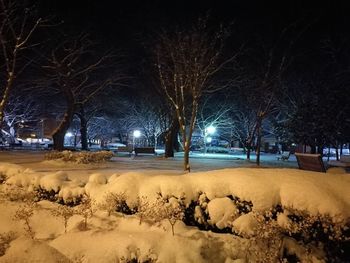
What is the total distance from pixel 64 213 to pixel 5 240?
126 centimetres

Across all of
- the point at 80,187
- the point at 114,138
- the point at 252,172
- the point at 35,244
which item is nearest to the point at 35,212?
the point at 80,187

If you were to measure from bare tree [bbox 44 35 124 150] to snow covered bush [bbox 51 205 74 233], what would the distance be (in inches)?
725

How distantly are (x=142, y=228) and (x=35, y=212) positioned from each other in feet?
9.27

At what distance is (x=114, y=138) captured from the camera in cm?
6769

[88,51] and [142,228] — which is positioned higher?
[88,51]

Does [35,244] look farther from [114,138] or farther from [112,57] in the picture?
[114,138]

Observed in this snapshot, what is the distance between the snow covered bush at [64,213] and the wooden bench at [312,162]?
6.47 metres

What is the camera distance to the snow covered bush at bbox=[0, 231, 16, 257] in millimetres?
Answer: 6308

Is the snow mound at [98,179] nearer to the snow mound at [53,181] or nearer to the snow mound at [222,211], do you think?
the snow mound at [53,181]

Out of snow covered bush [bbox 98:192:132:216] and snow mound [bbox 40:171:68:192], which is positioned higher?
snow mound [bbox 40:171:68:192]

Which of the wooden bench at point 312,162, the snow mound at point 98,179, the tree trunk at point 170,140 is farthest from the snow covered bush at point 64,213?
the tree trunk at point 170,140

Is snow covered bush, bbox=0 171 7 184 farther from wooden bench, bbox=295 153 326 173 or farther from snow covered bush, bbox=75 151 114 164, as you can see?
wooden bench, bbox=295 153 326 173

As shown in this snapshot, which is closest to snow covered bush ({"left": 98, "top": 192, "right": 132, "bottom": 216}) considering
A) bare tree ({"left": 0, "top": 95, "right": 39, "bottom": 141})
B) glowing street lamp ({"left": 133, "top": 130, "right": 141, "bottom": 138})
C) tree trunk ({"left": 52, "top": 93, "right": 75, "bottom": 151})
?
tree trunk ({"left": 52, "top": 93, "right": 75, "bottom": 151})

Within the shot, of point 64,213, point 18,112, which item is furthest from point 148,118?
point 64,213
